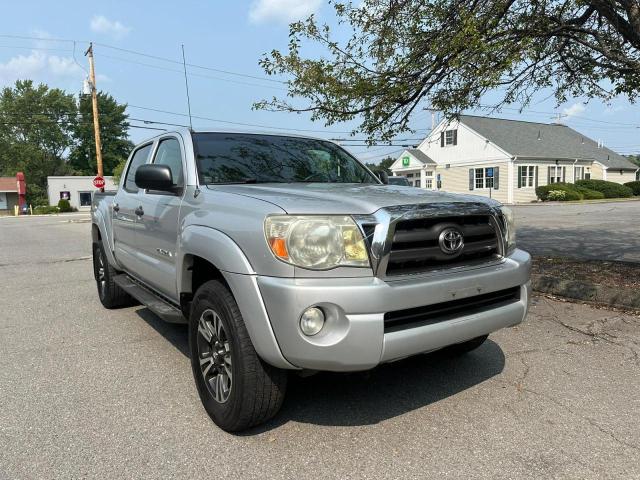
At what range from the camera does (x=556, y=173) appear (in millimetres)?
36969

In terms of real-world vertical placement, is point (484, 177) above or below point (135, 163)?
above

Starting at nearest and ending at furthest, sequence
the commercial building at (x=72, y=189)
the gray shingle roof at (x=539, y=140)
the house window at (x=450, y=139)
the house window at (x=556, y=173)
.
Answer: the gray shingle roof at (x=539, y=140), the house window at (x=556, y=173), the house window at (x=450, y=139), the commercial building at (x=72, y=189)

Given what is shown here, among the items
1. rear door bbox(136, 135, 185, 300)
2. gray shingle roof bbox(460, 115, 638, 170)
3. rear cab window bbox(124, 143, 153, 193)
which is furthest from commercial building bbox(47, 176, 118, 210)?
rear door bbox(136, 135, 185, 300)

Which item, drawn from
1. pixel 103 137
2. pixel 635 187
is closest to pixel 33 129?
pixel 103 137

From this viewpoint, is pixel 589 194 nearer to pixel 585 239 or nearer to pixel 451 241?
pixel 585 239

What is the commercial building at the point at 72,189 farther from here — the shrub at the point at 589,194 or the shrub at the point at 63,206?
the shrub at the point at 589,194

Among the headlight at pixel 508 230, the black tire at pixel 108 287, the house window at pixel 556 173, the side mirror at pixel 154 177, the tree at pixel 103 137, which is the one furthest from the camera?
the tree at pixel 103 137

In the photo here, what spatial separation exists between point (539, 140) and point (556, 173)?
2908 mm

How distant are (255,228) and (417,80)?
4.48m

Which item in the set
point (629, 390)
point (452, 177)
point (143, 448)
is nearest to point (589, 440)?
point (629, 390)

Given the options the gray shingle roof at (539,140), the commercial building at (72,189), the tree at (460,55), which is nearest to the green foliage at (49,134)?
the commercial building at (72,189)

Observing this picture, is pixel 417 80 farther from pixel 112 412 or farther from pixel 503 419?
pixel 112 412

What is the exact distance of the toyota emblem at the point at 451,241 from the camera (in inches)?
111

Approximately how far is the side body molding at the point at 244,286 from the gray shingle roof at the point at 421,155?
37168 mm
